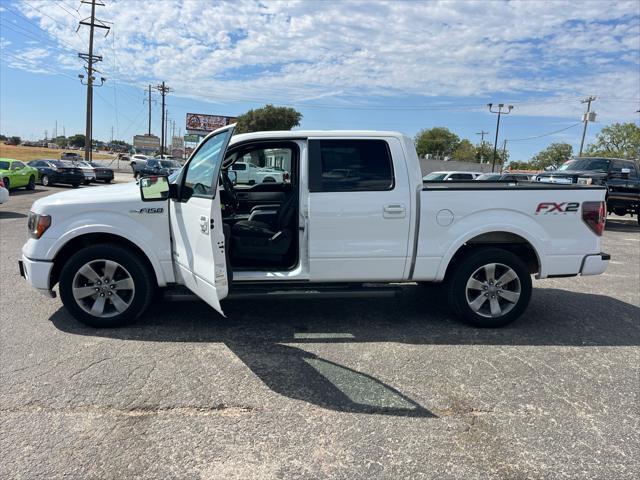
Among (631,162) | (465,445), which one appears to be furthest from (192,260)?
(631,162)

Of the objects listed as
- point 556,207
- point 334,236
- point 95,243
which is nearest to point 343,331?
point 334,236

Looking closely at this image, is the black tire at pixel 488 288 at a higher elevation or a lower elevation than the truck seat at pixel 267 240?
lower

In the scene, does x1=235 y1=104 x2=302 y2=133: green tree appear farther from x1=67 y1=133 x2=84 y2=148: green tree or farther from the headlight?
x1=67 y1=133 x2=84 y2=148: green tree

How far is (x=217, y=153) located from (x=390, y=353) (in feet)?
7.60

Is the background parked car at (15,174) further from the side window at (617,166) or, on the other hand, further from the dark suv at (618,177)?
the side window at (617,166)

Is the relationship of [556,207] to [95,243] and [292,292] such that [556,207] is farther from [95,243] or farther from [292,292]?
[95,243]

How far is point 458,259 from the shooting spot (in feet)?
15.6

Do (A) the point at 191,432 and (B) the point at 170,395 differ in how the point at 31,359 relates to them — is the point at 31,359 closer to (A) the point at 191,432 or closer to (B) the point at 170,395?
(B) the point at 170,395

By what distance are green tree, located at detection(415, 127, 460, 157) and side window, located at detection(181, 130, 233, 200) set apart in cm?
9583

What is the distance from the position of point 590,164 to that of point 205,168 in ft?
52.2

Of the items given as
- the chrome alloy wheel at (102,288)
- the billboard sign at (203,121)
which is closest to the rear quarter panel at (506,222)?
the chrome alloy wheel at (102,288)

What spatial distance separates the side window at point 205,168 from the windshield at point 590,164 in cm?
1549

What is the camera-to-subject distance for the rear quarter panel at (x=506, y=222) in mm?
4488

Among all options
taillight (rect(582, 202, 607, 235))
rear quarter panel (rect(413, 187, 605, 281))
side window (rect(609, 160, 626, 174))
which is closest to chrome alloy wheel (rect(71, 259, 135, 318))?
rear quarter panel (rect(413, 187, 605, 281))
